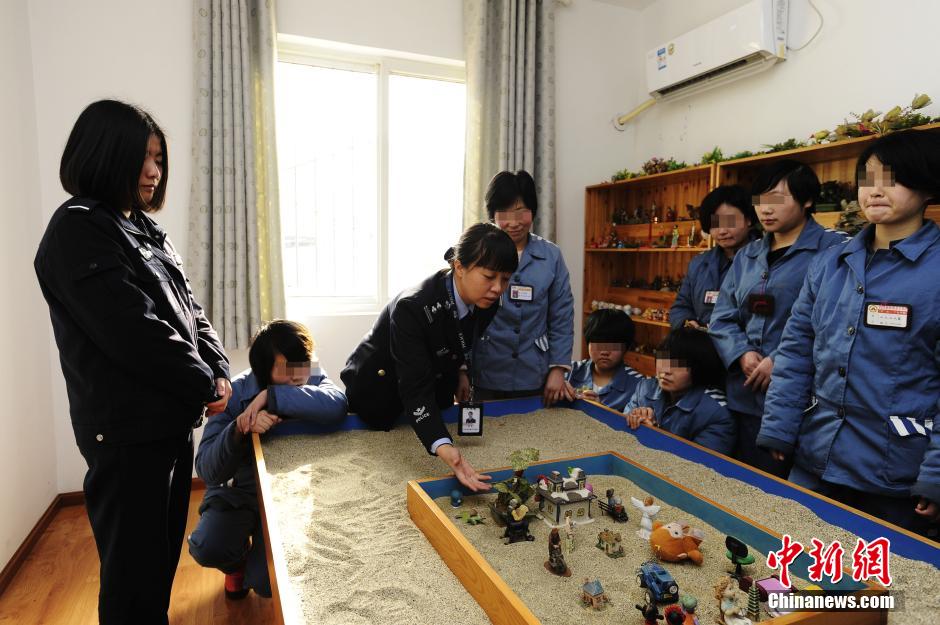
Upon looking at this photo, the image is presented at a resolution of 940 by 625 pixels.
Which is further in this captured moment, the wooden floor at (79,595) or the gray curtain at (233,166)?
the gray curtain at (233,166)

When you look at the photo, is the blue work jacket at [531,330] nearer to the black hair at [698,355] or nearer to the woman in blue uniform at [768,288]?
the black hair at [698,355]

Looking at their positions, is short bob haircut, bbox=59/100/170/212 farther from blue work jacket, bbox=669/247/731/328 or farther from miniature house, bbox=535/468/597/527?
blue work jacket, bbox=669/247/731/328

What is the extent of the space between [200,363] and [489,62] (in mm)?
3101

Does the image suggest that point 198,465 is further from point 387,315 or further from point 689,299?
point 689,299

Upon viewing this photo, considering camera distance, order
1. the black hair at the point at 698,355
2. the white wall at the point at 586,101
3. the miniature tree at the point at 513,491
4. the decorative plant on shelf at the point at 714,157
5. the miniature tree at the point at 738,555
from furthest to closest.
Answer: the white wall at the point at 586,101 → the decorative plant on shelf at the point at 714,157 → the black hair at the point at 698,355 → the miniature tree at the point at 513,491 → the miniature tree at the point at 738,555

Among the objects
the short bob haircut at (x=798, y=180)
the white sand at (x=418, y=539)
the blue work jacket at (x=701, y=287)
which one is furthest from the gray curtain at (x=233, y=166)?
the short bob haircut at (x=798, y=180)

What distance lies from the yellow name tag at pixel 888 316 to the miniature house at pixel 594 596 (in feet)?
3.34

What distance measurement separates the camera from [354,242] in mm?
3891

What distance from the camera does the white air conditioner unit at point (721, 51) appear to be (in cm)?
321

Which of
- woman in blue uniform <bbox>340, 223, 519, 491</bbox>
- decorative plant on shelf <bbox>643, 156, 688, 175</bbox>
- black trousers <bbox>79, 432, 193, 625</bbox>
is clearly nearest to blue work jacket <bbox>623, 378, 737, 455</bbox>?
woman in blue uniform <bbox>340, 223, 519, 491</bbox>

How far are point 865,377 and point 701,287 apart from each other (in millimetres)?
1111

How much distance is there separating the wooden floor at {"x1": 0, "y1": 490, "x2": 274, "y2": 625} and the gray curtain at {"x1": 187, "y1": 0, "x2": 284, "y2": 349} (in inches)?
49.6

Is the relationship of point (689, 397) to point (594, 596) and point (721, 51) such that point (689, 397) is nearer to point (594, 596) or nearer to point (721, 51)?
point (594, 596)

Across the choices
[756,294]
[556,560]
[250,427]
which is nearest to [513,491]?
[556,560]
